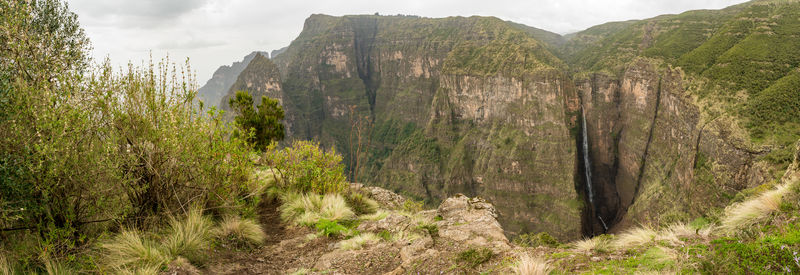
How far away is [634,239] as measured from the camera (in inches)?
188

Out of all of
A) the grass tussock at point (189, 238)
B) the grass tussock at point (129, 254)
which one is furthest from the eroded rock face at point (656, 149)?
the grass tussock at point (129, 254)

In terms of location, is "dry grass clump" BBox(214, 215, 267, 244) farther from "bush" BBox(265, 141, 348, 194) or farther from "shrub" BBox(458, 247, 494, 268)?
"shrub" BBox(458, 247, 494, 268)

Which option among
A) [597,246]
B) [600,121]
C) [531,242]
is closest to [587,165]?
[600,121]

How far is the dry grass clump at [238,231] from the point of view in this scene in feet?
20.9

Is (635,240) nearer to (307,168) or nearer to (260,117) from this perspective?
(307,168)

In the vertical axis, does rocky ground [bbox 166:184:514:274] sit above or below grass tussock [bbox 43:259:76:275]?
below

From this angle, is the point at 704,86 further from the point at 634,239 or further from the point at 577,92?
the point at 634,239

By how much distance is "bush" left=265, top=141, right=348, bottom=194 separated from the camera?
9430 mm

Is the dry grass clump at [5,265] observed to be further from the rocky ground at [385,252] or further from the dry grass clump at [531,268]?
the dry grass clump at [531,268]

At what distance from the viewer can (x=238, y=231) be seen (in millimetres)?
6484

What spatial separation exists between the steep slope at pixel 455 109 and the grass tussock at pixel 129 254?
85.3ft

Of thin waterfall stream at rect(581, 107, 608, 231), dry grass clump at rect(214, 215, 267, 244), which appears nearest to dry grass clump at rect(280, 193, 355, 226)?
dry grass clump at rect(214, 215, 267, 244)

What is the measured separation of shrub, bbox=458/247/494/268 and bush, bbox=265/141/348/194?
18.2 ft

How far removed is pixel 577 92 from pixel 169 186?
268 feet
